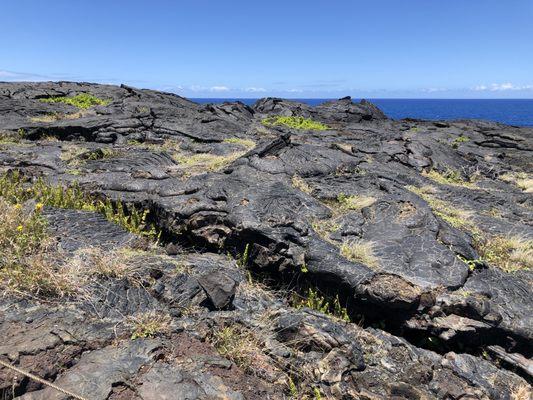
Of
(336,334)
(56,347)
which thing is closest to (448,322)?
(336,334)

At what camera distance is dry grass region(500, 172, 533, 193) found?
17.6m

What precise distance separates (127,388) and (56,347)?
1.06m

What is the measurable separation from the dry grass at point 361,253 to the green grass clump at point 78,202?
A: 423 centimetres

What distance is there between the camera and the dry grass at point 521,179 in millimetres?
17625

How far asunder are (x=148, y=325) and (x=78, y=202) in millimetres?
5596

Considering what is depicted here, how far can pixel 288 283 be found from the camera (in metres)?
8.19

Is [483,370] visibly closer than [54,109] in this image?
Yes

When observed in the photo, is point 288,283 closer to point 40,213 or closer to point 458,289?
point 458,289

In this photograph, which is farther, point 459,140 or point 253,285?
point 459,140

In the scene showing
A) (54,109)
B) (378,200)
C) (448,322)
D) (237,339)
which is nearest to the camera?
(237,339)

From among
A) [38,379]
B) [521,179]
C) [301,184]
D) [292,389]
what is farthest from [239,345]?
Result: [521,179]

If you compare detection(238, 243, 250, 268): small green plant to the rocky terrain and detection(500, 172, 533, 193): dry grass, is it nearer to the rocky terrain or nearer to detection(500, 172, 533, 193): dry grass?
the rocky terrain

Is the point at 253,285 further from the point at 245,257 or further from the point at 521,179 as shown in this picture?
the point at 521,179

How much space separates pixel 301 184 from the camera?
12617mm
